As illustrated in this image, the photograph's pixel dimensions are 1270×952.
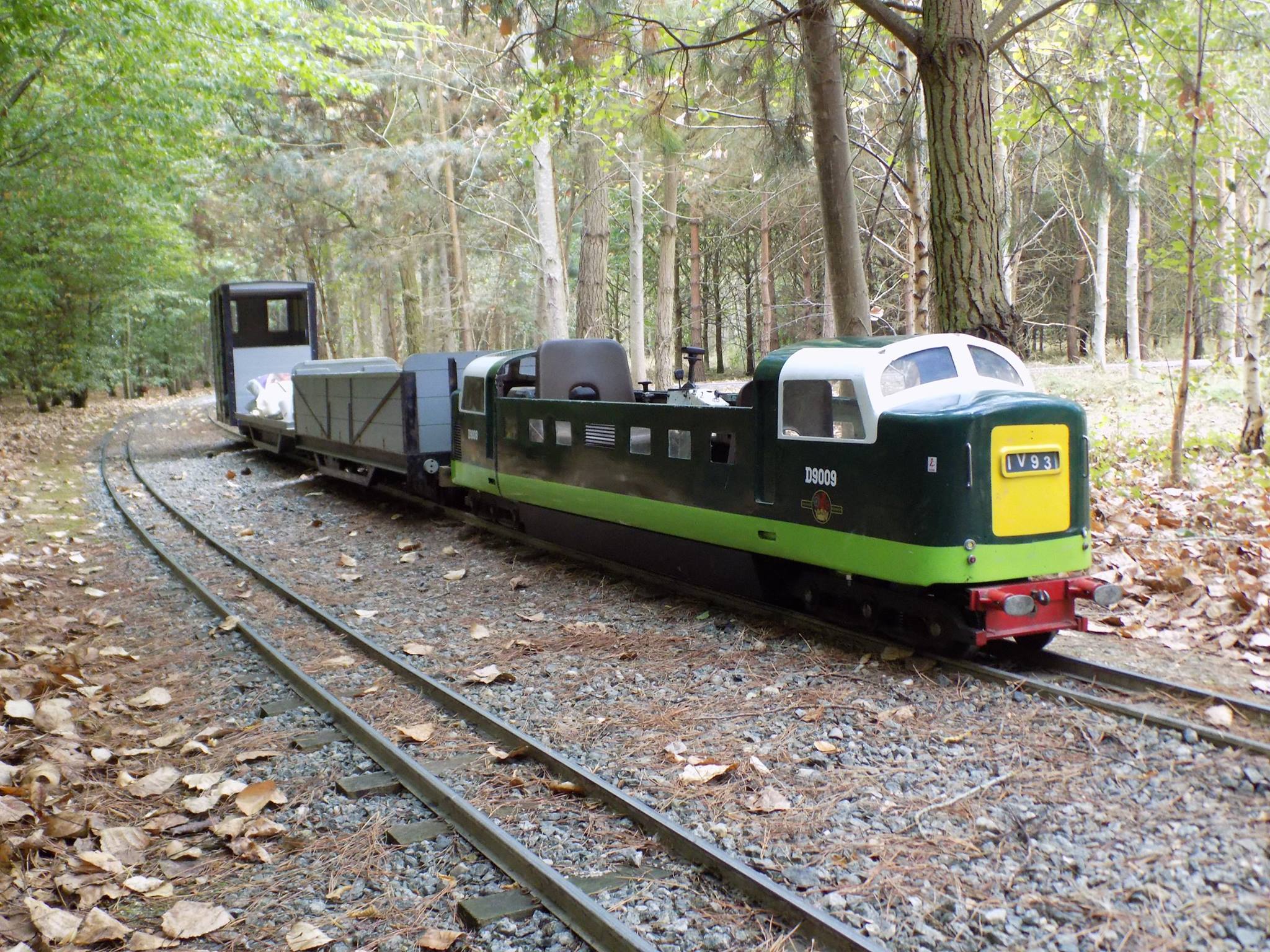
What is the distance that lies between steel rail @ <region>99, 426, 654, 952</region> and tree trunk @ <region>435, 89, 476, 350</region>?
18790 millimetres

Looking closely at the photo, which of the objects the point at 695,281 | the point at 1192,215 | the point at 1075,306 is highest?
the point at 695,281

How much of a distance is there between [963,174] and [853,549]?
3573 mm

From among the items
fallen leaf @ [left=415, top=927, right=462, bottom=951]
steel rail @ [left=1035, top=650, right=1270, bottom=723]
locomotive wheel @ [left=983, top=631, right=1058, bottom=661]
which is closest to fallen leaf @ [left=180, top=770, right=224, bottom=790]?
fallen leaf @ [left=415, top=927, right=462, bottom=951]

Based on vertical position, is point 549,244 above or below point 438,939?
above

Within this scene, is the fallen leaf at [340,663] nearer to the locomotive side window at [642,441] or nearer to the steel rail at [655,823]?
the steel rail at [655,823]

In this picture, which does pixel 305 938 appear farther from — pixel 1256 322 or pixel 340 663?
pixel 1256 322

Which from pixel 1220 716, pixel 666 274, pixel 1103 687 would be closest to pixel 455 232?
pixel 666 274

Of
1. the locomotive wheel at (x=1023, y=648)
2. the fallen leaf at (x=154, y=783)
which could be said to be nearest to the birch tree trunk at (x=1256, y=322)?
the locomotive wheel at (x=1023, y=648)

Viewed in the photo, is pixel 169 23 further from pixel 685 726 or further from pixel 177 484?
pixel 685 726

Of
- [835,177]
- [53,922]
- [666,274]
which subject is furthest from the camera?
[666,274]

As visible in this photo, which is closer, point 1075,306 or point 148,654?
point 148,654

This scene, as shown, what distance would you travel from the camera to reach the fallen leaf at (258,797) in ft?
14.8

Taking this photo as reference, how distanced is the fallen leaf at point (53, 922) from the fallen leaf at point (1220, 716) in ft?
16.2

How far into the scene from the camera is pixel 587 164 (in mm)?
18828
